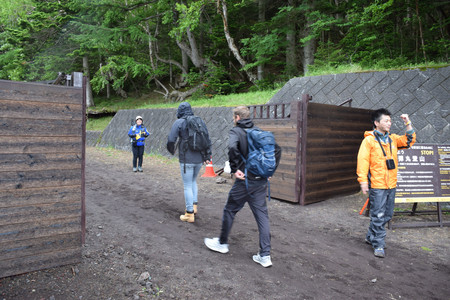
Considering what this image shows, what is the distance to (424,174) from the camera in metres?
5.78

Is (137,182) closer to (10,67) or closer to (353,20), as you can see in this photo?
(353,20)

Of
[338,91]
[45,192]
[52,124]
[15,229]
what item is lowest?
[15,229]

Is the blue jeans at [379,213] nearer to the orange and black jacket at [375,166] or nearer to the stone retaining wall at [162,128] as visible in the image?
the orange and black jacket at [375,166]

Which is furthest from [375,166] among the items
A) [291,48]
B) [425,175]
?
[291,48]

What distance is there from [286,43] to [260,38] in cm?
163

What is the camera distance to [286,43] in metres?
17.6

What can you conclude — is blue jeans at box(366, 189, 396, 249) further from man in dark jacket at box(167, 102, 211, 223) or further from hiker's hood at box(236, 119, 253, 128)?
man in dark jacket at box(167, 102, 211, 223)

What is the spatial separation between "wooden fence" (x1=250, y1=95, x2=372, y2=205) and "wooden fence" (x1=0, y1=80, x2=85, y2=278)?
4.83 m

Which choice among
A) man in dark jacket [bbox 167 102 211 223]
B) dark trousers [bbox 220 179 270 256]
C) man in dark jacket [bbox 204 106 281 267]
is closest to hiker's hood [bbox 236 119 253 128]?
man in dark jacket [bbox 204 106 281 267]

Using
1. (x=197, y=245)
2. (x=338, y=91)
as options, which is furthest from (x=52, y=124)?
(x=338, y=91)

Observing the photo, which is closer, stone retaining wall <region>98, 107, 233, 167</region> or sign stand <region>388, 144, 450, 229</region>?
sign stand <region>388, 144, 450, 229</region>

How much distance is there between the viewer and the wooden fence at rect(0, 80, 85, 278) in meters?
3.08

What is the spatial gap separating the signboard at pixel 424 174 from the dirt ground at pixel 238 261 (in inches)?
25.7

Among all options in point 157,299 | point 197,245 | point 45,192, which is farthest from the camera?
point 197,245
